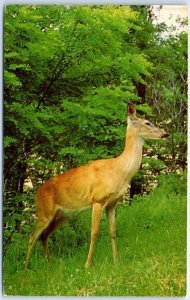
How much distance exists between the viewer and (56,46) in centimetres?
467

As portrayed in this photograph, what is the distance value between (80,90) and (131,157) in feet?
1.66

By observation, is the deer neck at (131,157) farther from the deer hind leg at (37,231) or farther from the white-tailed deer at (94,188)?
the deer hind leg at (37,231)

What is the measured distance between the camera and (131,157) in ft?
15.0

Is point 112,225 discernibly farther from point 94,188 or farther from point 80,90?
point 80,90

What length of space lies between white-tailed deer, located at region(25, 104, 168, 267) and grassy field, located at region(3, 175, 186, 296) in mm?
50

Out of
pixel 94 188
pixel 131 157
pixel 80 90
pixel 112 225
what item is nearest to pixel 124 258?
pixel 112 225

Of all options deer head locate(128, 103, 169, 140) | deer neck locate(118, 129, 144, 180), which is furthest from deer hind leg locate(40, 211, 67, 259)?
deer head locate(128, 103, 169, 140)

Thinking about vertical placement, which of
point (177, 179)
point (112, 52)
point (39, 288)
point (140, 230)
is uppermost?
point (112, 52)

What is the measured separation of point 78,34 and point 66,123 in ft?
1.66

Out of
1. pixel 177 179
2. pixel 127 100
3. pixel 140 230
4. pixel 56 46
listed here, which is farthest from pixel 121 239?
pixel 56 46

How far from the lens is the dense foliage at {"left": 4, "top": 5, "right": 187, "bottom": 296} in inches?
181

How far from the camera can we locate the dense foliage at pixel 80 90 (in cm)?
460

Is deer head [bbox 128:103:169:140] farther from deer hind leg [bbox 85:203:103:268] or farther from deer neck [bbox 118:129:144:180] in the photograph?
deer hind leg [bbox 85:203:103:268]

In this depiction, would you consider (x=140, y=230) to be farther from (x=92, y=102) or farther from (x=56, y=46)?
(x=56, y=46)
